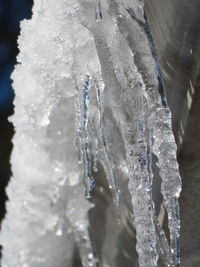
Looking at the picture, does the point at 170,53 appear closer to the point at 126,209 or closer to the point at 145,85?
the point at 145,85

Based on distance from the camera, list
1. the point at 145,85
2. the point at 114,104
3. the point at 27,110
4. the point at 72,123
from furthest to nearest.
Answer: the point at 72,123 < the point at 27,110 < the point at 114,104 < the point at 145,85

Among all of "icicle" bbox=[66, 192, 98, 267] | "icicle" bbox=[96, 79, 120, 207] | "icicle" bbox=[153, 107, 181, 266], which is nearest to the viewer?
"icicle" bbox=[153, 107, 181, 266]

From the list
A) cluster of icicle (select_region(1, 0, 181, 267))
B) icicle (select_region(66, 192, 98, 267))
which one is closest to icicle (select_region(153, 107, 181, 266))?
cluster of icicle (select_region(1, 0, 181, 267))

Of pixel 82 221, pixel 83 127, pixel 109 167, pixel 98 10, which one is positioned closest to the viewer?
pixel 98 10

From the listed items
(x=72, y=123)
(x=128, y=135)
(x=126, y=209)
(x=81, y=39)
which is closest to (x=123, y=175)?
(x=126, y=209)

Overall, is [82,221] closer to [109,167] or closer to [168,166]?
[109,167]

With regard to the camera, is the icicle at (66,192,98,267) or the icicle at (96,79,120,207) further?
the icicle at (66,192,98,267)

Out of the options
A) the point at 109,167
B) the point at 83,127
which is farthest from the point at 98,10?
the point at 109,167

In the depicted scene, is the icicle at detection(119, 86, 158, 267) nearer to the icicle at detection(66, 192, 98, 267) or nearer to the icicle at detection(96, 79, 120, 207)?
the icicle at detection(96, 79, 120, 207)
